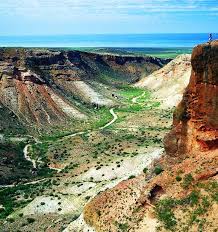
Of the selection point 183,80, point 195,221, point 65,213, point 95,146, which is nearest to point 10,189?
point 65,213

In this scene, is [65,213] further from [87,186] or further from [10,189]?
[10,189]

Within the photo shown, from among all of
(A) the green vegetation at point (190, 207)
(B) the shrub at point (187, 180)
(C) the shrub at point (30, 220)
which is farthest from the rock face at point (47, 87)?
(A) the green vegetation at point (190, 207)

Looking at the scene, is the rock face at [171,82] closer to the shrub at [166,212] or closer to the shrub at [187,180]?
the shrub at [187,180]

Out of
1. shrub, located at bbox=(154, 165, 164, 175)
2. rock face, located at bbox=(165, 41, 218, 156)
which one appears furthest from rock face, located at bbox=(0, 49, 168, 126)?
rock face, located at bbox=(165, 41, 218, 156)

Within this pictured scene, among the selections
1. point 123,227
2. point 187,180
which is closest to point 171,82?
point 187,180

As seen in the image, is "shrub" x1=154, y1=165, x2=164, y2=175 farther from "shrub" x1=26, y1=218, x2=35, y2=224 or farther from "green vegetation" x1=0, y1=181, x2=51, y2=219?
"green vegetation" x1=0, y1=181, x2=51, y2=219

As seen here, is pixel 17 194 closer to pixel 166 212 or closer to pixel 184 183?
pixel 184 183
